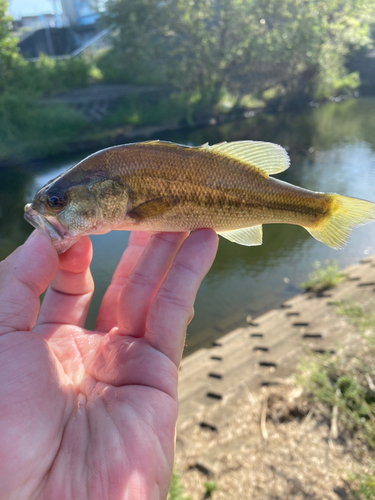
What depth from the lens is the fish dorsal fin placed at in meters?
2.27

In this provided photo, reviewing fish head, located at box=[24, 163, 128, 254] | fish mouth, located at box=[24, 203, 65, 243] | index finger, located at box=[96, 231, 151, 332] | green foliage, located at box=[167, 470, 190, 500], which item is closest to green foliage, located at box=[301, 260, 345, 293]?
green foliage, located at box=[167, 470, 190, 500]

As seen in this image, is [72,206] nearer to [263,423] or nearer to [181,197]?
[181,197]

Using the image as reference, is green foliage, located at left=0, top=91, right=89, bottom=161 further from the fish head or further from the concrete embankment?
the fish head

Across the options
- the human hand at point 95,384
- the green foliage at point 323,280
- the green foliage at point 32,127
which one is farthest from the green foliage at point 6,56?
the human hand at point 95,384

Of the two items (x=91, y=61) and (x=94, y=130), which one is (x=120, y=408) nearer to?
(x=94, y=130)

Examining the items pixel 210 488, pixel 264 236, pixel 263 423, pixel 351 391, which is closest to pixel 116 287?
pixel 210 488

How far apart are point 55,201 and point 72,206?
10 centimetres

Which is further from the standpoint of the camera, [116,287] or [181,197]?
[116,287]

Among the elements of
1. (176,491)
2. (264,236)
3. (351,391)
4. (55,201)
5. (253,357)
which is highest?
(55,201)

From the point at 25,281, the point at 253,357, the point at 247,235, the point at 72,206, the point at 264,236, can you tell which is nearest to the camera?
the point at 25,281

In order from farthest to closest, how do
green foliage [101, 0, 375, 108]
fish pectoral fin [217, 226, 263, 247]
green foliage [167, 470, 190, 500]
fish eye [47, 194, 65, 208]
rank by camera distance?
green foliage [101, 0, 375, 108], green foliage [167, 470, 190, 500], fish pectoral fin [217, 226, 263, 247], fish eye [47, 194, 65, 208]

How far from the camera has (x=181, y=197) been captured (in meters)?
2.23

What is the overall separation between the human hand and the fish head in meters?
0.12

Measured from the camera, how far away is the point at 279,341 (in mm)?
6184
